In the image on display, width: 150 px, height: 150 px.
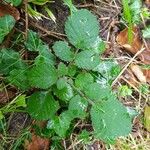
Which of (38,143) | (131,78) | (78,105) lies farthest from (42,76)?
(131,78)

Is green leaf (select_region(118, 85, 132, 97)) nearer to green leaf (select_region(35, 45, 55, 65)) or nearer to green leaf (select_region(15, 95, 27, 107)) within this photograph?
green leaf (select_region(35, 45, 55, 65))

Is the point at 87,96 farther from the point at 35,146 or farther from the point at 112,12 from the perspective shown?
the point at 112,12

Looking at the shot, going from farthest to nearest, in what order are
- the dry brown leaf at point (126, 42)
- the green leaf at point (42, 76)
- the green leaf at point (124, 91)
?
1. the dry brown leaf at point (126, 42)
2. the green leaf at point (124, 91)
3. the green leaf at point (42, 76)

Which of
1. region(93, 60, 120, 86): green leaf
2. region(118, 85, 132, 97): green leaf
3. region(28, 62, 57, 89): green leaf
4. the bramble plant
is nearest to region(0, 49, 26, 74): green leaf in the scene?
the bramble plant

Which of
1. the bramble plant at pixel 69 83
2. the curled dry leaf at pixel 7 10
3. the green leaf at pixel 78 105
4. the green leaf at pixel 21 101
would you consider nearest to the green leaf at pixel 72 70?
the bramble plant at pixel 69 83

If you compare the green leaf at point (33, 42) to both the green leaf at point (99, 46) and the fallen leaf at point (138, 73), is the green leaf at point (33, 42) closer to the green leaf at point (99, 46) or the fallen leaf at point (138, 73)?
the green leaf at point (99, 46)

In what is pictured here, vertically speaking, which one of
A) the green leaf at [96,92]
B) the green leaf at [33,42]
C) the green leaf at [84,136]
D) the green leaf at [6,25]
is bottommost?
the green leaf at [84,136]
